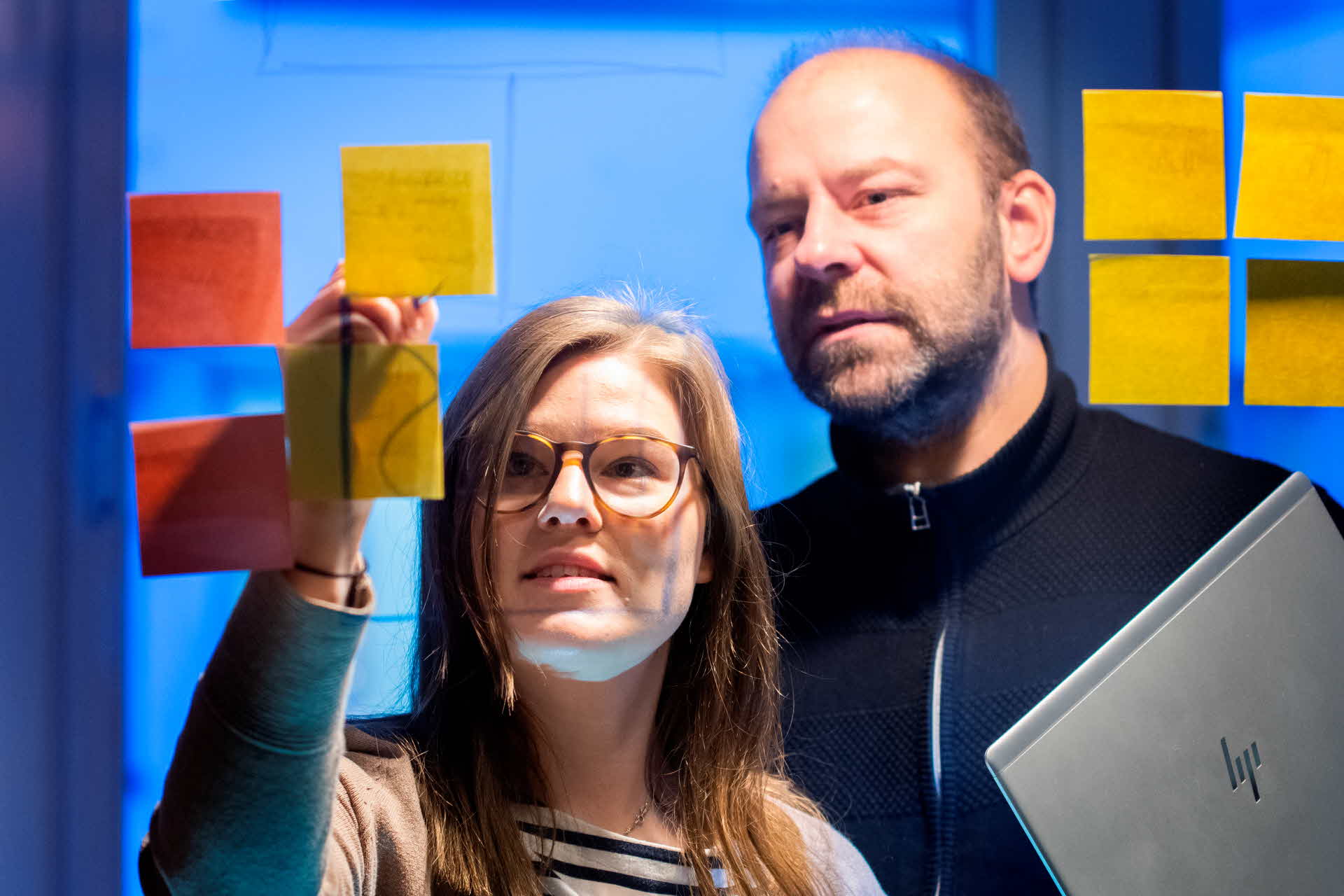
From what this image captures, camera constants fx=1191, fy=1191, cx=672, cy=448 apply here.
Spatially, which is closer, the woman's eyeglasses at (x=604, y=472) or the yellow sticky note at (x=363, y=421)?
the yellow sticky note at (x=363, y=421)

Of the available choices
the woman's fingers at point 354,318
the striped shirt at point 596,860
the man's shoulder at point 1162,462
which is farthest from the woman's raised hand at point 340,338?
the man's shoulder at point 1162,462

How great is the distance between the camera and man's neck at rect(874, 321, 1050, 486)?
3.94ft

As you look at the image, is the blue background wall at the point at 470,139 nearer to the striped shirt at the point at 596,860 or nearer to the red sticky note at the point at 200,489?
the red sticky note at the point at 200,489

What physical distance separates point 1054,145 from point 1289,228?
0.79 ft

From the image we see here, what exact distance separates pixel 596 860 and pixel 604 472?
1.04ft

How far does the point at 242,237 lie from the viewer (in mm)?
838

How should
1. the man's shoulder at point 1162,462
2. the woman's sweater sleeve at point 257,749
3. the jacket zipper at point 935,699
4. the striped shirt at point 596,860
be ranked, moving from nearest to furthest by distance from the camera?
the woman's sweater sleeve at point 257,749
the striped shirt at point 596,860
the jacket zipper at point 935,699
the man's shoulder at point 1162,462

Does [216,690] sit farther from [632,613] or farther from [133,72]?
[133,72]

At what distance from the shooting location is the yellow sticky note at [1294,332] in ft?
3.93

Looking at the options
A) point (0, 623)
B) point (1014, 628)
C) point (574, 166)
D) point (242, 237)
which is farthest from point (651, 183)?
point (0, 623)

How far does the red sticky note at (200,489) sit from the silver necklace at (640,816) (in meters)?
0.40

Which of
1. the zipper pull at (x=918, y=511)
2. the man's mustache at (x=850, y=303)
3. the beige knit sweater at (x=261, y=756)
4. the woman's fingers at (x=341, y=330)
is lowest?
the beige knit sweater at (x=261, y=756)

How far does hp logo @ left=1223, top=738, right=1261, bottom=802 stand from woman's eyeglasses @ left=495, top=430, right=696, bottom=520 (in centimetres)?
50

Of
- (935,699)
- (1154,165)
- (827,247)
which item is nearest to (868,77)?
(827,247)
